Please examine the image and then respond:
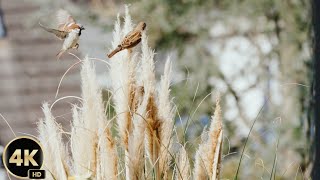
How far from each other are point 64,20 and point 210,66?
51.7 inches

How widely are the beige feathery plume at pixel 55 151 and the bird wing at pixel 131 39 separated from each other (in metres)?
0.16

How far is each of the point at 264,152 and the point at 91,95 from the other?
73 cm

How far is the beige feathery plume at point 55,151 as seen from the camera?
3.64ft

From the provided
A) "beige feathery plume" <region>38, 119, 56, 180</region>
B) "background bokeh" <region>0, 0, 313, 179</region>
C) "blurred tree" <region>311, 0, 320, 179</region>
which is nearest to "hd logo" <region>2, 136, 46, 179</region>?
"background bokeh" <region>0, 0, 313, 179</region>

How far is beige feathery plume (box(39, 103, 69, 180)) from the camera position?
1108 mm

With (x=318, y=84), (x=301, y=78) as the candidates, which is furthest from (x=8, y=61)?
(x=301, y=78)

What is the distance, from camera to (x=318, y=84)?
37.7 inches

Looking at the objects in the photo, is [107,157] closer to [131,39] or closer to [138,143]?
[138,143]

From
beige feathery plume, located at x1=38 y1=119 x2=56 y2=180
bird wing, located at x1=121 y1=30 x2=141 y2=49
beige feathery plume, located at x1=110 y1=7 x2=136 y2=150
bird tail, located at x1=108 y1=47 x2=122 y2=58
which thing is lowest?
beige feathery plume, located at x1=38 y1=119 x2=56 y2=180

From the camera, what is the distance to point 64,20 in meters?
1.42

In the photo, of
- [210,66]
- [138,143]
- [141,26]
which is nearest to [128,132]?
[138,143]

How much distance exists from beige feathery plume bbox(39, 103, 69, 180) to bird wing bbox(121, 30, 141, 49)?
16cm

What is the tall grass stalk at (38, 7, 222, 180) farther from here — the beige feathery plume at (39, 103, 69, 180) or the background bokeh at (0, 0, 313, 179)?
the background bokeh at (0, 0, 313, 179)

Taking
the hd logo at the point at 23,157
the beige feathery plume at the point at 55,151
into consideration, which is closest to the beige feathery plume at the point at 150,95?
the beige feathery plume at the point at 55,151
